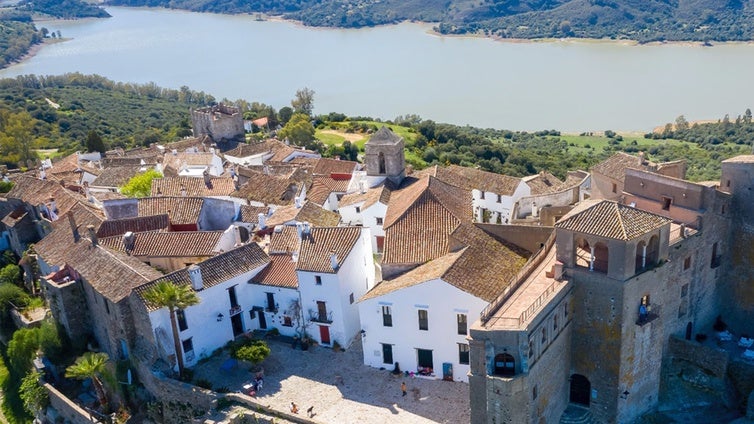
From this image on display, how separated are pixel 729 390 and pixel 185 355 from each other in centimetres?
1922

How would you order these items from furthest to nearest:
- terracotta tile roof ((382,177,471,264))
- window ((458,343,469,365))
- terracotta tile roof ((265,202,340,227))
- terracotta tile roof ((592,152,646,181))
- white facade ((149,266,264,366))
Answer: terracotta tile roof ((265,202,340,227)) < terracotta tile roof ((592,152,646,181)) < terracotta tile roof ((382,177,471,264)) < white facade ((149,266,264,366)) < window ((458,343,469,365))

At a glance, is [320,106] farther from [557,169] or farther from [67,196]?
[67,196]

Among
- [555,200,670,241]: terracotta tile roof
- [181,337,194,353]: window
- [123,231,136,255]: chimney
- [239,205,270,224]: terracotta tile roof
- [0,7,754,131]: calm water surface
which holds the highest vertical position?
[555,200,670,241]: terracotta tile roof

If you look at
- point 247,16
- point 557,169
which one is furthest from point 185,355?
point 247,16

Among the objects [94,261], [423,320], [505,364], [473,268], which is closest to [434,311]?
[423,320]

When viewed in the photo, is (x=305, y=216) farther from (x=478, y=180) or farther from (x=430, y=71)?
(x=430, y=71)

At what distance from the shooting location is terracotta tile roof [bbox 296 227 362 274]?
2534 centimetres

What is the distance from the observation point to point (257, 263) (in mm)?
26688

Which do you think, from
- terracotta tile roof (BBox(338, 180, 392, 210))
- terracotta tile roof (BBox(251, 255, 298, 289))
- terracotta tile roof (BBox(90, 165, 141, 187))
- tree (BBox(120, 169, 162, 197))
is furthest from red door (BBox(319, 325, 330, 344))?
terracotta tile roof (BBox(90, 165, 141, 187))

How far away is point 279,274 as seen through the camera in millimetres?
26438

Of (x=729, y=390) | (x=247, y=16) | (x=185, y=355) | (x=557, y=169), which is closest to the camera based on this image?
(x=729, y=390)

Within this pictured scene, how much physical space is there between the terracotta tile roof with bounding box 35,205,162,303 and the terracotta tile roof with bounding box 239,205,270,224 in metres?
6.68

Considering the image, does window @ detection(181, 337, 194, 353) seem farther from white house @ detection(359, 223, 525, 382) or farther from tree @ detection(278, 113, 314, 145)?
tree @ detection(278, 113, 314, 145)

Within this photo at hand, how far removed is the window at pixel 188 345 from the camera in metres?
24.9
